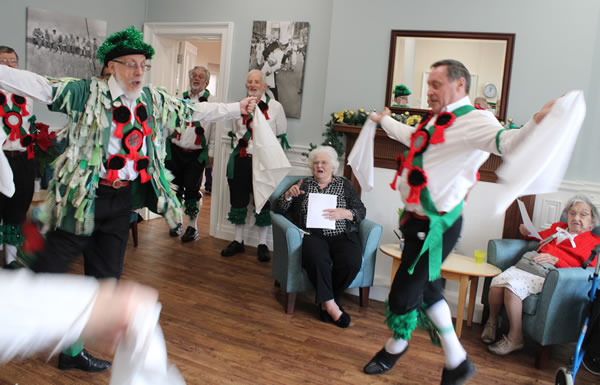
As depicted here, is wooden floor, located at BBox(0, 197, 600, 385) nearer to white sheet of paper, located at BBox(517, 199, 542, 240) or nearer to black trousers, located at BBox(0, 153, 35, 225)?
black trousers, located at BBox(0, 153, 35, 225)

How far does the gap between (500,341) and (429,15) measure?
2.40 meters

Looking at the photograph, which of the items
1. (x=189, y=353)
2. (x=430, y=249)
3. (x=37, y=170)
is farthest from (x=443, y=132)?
(x=37, y=170)

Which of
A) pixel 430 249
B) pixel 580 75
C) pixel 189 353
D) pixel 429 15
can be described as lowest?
pixel 189 353

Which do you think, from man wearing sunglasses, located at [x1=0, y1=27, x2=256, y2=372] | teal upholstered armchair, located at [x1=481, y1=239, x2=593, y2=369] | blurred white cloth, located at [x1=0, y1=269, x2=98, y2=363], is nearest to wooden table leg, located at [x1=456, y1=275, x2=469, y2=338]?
teal upholstered armchair, located at [x1=481, y1=239, x2=593, y2=369]

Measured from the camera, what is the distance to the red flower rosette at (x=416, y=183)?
247cm

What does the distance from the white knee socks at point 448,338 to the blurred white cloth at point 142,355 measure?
1956 mm

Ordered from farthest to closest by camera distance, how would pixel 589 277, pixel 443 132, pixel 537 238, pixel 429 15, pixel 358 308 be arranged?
1. pixel 429 15
2. pixel 358 308
3. pixel 537 238
4. pixel 589 277
5. pixel 443 132

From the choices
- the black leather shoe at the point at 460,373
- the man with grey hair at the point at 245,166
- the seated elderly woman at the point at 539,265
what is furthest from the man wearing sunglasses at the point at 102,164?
the man with grey hair at the point at 245,166

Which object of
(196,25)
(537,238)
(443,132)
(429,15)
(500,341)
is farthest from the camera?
(196,25)

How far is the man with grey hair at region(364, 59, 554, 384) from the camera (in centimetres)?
242

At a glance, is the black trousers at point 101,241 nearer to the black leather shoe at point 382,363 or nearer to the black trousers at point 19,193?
the black leather shoe at point 382,363

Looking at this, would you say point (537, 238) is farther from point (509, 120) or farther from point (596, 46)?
point (596, 46)

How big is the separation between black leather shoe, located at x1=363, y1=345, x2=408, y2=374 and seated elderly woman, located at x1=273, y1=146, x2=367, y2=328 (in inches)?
24.3

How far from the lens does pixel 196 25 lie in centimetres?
555
